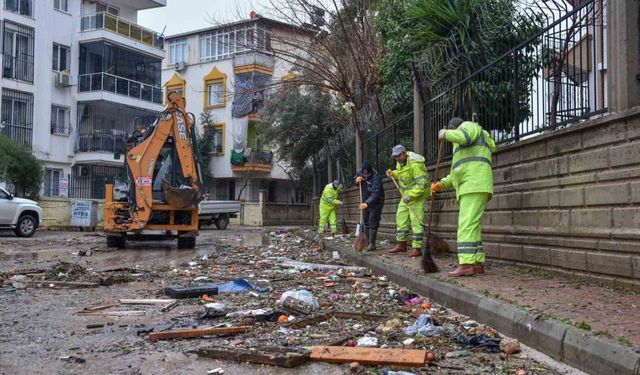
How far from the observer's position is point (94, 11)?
33.5m

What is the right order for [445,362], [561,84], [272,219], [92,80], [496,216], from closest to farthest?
1. [445,362]
2. [561,84]
3. [496,216]
4. [92,80]
5. [272,219]

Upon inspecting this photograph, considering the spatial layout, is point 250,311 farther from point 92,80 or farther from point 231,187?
point 231,187

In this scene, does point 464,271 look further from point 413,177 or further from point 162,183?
point 162,183

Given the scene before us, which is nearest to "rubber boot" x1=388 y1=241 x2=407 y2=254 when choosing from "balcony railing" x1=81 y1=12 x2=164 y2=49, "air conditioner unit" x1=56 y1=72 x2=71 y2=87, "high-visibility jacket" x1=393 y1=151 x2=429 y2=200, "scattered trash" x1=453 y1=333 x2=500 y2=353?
"high-visibility jacket" x1=393 y1=151 x2=429 y2=200

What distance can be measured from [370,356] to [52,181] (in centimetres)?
3023

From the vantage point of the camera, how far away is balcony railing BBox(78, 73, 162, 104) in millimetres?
32031

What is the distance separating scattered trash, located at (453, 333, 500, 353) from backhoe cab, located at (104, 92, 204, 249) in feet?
36.3

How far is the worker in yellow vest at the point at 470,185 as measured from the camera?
6836mm

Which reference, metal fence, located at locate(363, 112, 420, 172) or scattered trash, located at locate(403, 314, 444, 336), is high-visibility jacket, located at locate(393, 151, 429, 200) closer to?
metal fence, located at locate(363, 112, 420, 172)

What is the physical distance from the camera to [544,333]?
4.26 metres

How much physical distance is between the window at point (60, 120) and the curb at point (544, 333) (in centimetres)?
2836

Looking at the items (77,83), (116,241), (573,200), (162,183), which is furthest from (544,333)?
(77,83)

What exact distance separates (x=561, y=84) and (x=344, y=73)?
39.4ft

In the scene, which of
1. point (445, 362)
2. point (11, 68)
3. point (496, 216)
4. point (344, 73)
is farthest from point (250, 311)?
point (11, 68)
